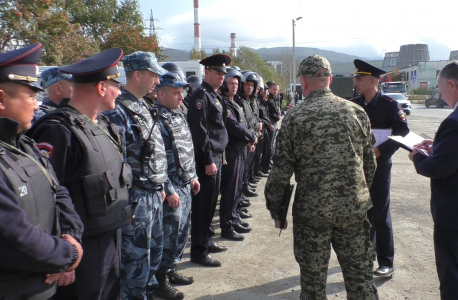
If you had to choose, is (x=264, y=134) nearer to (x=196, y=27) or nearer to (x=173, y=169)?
(x=173, y=169)

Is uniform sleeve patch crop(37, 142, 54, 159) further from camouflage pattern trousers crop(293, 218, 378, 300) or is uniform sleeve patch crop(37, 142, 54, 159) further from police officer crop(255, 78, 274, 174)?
police officer crop(255, 78, 274, 174)

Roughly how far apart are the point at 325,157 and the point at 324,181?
16cm

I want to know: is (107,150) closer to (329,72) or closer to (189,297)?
(329,72)

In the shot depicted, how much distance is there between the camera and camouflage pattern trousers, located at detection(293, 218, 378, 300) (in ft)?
9.00

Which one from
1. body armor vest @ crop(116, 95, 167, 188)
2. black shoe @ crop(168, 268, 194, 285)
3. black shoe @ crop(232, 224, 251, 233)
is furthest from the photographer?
black shoe @ crop(232, 224, 251, 233)

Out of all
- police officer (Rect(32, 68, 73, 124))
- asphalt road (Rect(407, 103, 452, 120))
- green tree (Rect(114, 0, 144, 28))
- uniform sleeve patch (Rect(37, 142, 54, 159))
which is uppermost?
green tree (Rect(114, 0, 144, 28))

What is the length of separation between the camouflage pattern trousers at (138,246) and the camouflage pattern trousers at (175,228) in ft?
1.52

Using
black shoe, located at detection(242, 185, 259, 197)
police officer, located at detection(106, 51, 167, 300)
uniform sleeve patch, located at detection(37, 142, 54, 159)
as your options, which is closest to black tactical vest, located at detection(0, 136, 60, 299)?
uniform sleeve patch, located at detection(37, 142, 54, 159)

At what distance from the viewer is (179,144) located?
11.4 feet

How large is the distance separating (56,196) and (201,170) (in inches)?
96.3

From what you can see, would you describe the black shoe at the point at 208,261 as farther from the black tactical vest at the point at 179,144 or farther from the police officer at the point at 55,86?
the police officer at the point at 55,86

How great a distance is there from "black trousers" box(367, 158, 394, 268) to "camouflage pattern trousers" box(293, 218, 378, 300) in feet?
4.01

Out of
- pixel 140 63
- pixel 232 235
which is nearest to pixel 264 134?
pixel 232 235

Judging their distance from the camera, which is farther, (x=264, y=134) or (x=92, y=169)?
(x=264, y=134)
